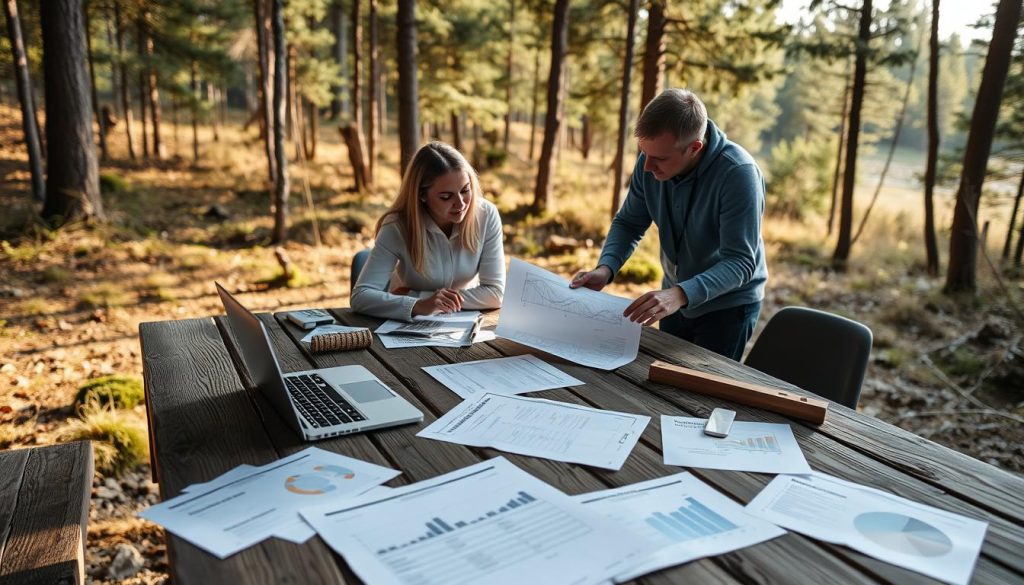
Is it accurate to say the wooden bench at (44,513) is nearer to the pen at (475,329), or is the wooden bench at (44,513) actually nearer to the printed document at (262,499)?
the printed document at (262,499)

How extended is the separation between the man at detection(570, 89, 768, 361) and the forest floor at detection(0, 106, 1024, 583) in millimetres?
1750

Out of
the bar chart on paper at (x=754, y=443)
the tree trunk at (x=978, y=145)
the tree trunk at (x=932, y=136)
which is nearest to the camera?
the bar chart on paper at (x=754, y=443)

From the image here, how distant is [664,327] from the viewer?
2953 mm

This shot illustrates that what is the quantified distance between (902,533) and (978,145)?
7.39 m

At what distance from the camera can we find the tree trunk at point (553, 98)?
9.45 metres

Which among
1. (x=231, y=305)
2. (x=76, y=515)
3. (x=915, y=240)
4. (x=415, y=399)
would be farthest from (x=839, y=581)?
(x=915, y=240)

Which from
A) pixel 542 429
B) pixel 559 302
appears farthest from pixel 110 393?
pixel 542 429

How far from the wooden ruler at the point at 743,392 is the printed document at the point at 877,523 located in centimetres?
33

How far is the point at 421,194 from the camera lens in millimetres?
2805

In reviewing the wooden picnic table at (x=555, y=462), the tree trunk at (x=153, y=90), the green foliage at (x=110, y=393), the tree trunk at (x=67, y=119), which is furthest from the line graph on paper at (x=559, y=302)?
the tree trunk at (x=153, y=90)

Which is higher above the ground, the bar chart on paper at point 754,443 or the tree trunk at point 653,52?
the tree trunk at point 653,52

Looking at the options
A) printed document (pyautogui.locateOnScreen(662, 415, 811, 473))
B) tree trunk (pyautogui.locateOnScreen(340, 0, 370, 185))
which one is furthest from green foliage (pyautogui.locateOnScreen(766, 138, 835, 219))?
printed document (pyautogui.locateOnScreen(662, 415, 811, 473))

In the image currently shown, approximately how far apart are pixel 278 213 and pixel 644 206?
620 centimetres

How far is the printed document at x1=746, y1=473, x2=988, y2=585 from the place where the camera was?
3.59 ft
